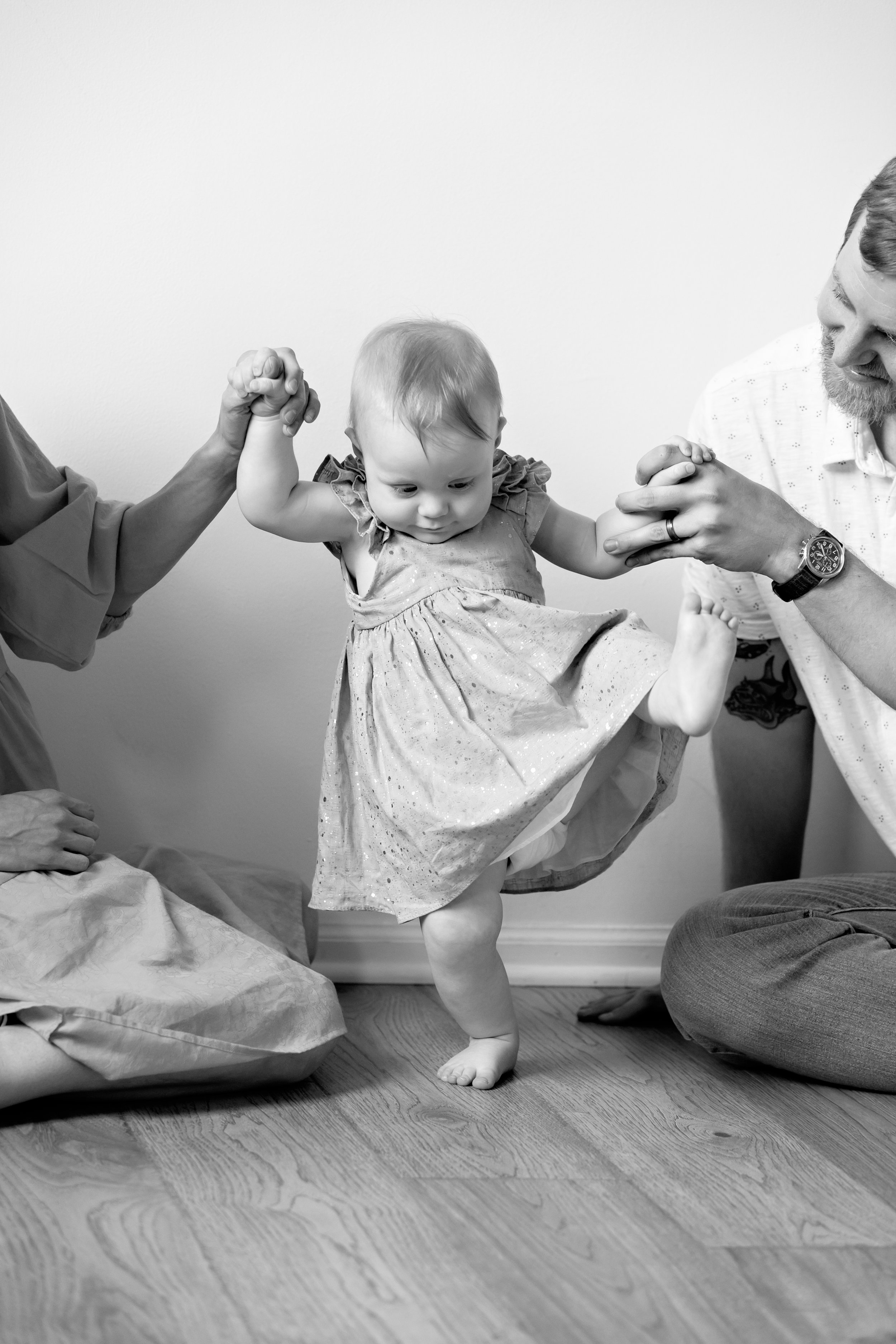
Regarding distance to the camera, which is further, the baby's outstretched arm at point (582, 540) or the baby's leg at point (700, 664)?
the baby's outstretched arm at point (582, 540)

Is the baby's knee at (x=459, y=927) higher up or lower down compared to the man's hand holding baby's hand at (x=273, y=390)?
lower down

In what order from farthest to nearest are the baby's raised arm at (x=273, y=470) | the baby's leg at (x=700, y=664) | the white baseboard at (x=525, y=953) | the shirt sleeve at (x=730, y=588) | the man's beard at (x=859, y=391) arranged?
the white baseboard at (x=525, y=953) < the shirt sleeve at (x=730, y=588) < the man's beard at (x=859, y=391) < the baby's raised arm at (x=273, y=470) < the baby's leg at (x=700, y=664)

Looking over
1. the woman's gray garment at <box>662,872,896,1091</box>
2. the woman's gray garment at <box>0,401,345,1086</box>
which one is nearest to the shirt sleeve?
the woman's gray garment at <box>662,872,896,1091</box>

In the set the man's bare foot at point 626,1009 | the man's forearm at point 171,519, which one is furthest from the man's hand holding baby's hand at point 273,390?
the man's bare foot at point 626,1009

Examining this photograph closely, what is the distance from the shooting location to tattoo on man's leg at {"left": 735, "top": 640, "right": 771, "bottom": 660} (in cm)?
172

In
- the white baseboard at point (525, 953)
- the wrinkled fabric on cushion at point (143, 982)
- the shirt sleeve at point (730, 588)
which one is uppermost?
the shirt sleeve at point (730, 588)

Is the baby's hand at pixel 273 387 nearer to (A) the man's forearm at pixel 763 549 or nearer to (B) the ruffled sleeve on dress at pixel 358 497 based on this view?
(B) the ruffled sleeve on dress at pixel 358 497

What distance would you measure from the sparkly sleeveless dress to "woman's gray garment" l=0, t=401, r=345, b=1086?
0.49 ft

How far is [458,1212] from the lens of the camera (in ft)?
3.46

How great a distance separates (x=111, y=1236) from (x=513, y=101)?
1.49 m

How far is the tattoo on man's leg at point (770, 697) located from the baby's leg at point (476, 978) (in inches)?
21.5

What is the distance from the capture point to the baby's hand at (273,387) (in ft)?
4.34

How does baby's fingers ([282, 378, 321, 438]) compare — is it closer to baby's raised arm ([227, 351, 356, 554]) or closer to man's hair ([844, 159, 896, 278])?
baby's raised arm ([227, 351, 356, 554])

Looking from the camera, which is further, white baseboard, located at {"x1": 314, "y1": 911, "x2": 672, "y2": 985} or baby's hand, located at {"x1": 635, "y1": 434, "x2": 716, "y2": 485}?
white baseboard, located at {"x1": 314, "y1": 911, "x2": 672, "y2": 985}
